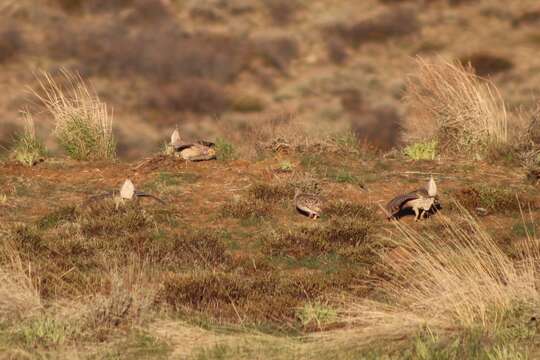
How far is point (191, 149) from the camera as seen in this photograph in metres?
14.7

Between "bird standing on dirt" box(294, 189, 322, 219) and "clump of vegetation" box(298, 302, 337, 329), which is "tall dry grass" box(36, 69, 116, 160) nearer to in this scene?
"bird standing on dirt" box(294, 189, 322, 219)

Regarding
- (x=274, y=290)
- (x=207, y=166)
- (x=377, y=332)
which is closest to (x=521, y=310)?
(x=377, y=332)

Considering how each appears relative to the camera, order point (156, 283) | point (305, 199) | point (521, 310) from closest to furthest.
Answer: point (521, 310), point (156, 283), point (305, 199)

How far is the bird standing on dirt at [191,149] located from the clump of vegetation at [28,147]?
227 centimetres

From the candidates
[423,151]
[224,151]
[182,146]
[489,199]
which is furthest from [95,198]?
[423,151]

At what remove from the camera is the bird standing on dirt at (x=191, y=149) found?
14.6 m

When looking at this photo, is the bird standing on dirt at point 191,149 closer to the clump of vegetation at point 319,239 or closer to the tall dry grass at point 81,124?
the tall dry grass at point 81,124

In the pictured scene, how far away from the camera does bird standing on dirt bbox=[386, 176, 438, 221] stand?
1194 cm

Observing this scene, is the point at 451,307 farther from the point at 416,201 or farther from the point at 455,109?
the point at 455,109

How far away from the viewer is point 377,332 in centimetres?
758

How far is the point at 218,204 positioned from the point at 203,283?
136 inches

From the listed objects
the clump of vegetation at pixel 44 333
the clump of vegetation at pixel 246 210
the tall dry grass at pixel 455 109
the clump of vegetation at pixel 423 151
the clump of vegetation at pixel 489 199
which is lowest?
the clump of vegetation at pixel 44 333

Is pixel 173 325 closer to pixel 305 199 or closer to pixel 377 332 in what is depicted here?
pixel 377 332

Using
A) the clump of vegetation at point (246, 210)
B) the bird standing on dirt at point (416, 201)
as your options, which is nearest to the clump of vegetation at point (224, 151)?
the clump of vegetation at point (246, 210)
